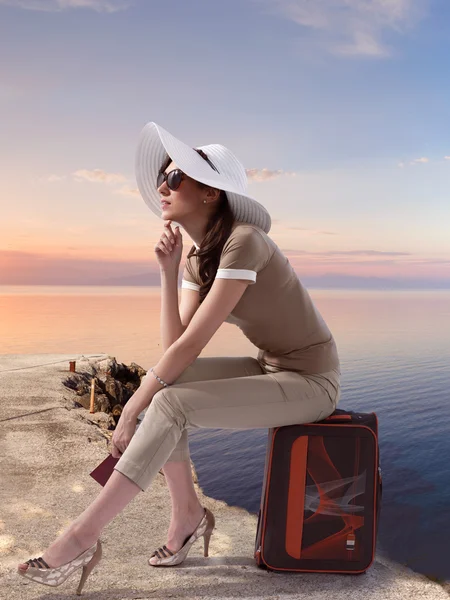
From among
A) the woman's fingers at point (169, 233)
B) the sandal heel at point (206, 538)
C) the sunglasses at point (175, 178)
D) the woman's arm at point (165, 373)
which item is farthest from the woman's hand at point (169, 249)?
the sandal heel at point (206, 538)

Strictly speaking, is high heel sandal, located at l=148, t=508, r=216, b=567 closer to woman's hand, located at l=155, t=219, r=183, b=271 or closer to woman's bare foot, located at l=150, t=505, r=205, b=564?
woman's bare foot, located at l=150, t=505, r=205, b=564

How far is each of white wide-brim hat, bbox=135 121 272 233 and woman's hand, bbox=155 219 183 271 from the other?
26 centimetres

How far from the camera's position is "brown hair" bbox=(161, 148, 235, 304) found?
8.67ft

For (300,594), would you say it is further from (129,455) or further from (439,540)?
(439,540)

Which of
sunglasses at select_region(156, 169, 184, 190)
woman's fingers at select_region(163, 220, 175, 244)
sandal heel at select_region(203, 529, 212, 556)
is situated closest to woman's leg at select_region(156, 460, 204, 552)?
sandal heel at select_region(203, 529, 212, 556)

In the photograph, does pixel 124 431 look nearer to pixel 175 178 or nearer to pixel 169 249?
pixel 169 249

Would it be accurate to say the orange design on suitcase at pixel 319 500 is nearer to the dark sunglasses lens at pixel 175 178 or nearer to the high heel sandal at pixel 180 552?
the high heel sandal at pixel 180 552

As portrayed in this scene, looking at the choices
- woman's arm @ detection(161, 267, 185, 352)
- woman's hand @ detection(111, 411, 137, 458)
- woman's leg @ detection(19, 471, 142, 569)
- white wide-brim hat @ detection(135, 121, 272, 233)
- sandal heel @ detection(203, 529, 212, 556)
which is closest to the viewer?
woman's leg @ detection(19, 471, 142, 569)

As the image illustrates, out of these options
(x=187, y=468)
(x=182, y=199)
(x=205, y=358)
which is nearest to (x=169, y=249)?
(x=182, y=199)

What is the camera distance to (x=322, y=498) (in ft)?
9.04

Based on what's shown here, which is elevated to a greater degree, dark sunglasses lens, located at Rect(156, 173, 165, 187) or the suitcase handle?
dark sunglasses lens, located at Rect(156, 173, 165, 187)

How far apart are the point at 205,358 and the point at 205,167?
0.78 metres

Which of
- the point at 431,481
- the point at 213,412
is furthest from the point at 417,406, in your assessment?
the point at 213,412

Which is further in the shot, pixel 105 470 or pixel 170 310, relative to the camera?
pixel 170 310
